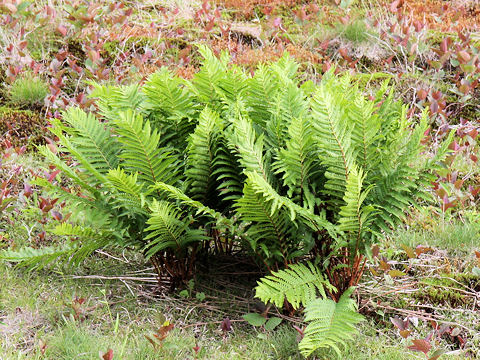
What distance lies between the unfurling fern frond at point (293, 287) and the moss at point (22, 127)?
2686 mm

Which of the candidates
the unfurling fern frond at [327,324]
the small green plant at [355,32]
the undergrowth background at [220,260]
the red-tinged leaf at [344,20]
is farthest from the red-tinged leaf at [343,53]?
the unfurling fern frond at [327,324]

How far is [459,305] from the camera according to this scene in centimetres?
343

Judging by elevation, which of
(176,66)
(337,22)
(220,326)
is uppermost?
(337,22)

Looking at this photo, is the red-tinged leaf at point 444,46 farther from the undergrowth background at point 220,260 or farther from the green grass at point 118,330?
the green grass at point 118,330

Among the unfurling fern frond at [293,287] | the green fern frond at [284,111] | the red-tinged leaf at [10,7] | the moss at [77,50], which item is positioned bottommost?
the unfurling fern frond at [293,287]

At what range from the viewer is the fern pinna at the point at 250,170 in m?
2.90

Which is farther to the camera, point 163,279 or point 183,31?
point 183,31

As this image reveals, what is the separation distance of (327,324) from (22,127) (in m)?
3.27

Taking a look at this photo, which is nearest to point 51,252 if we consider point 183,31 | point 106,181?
point 106,181

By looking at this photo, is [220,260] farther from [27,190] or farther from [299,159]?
[27,190]

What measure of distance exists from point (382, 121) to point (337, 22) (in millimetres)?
3298

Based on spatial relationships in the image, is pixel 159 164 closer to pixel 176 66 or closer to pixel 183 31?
pixel 176 66

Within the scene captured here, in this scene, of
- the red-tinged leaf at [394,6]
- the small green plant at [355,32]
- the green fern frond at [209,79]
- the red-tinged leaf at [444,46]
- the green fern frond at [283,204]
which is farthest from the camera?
the red-tinged leaf at [394,6]

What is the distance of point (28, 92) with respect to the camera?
503 centimetres
